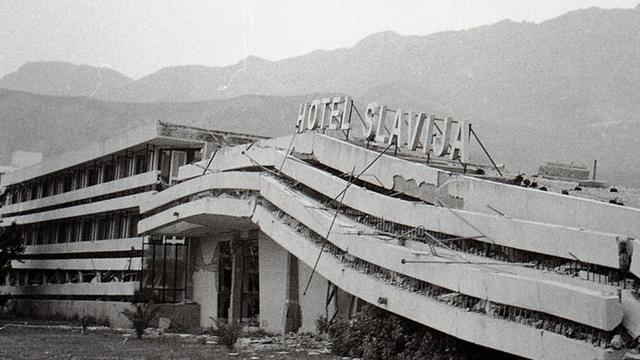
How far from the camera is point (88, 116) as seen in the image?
15962cm

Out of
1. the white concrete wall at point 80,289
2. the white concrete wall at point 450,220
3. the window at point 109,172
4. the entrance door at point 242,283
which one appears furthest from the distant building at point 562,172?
the window at point 109,172

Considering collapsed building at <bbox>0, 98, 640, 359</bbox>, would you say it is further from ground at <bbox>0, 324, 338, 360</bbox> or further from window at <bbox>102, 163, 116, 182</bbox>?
ground at <bbox>0, 324, 338, 360</bbox>

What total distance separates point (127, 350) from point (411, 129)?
32.3 feet

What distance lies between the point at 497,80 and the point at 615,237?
134934 millimetres

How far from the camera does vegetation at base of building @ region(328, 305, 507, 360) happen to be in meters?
14.9

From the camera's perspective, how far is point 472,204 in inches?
643

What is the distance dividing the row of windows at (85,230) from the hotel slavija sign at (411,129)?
1961cm

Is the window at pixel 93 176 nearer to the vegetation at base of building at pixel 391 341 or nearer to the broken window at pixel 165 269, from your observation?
the broken window at pixel 165 269

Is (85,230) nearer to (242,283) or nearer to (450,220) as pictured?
(242,283)

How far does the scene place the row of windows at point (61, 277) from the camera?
3953cm

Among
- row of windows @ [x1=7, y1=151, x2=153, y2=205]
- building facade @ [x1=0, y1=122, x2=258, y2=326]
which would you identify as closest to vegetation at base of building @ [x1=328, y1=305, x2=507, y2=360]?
building facade @ [x1=0, y1=122, x2=258, y2=326]

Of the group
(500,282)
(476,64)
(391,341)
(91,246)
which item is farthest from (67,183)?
(476,64)

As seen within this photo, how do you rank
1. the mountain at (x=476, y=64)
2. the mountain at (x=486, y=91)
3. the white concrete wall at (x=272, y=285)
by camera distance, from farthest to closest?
1. the mountain at (x=476, y=64)
2. the mountain at (x=486, y=91)
3. the white concrete wall at (x=272, y=285)

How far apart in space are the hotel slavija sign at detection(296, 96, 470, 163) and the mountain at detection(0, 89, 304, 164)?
10523cm
